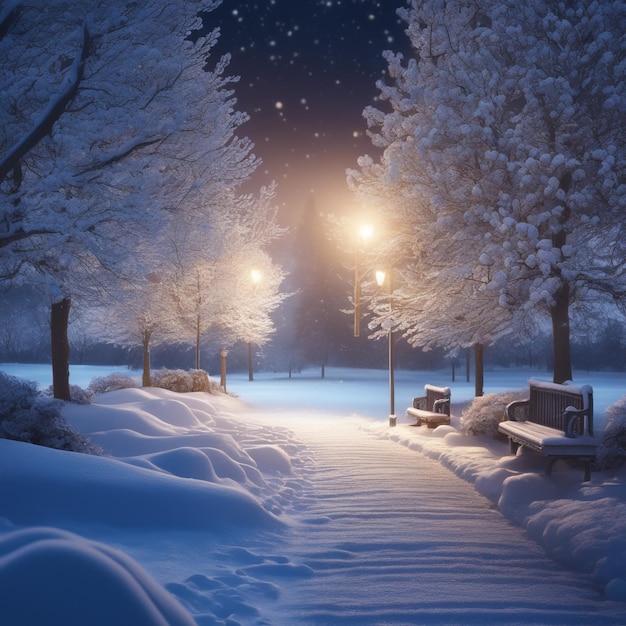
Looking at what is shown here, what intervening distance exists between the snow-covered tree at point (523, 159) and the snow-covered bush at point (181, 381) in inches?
449

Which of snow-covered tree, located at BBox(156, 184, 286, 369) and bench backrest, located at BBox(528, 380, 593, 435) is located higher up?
snow-covered tree, located at BBox(156, 184, 286, 369)

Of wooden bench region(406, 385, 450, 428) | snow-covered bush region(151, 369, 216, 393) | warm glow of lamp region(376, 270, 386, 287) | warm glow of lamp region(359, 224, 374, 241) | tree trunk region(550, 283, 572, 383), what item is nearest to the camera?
tree trunk region(550, 283, 572, 383)

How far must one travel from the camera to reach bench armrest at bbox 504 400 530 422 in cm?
904

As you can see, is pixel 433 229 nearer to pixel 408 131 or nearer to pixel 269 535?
pixel 408 131

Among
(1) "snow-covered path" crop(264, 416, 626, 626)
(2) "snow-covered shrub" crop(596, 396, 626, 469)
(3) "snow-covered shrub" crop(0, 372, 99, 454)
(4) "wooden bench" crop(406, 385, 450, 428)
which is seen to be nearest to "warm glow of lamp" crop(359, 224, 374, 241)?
(4) "wooden bench" crop(406, 385, 450, 428)

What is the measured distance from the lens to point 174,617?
8.66ft

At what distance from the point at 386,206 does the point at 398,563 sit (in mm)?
8911

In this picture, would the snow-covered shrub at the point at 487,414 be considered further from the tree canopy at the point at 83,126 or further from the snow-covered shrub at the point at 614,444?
the tree canopy at the point at 83,126

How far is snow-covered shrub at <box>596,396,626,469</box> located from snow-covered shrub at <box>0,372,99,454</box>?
21.0 ft

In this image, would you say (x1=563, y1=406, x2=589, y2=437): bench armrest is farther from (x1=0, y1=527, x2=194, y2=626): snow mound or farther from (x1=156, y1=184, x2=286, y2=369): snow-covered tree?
(x1=156, y1=184, x2=286, y2=369): snow-covered tree

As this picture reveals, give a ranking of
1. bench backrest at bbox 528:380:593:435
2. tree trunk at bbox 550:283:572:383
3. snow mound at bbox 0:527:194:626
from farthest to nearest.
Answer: tree trunk at bbox 550:283:572:383, bench backrest at bbox 528:380:593:435, snow mound at bbox 0:527:194:626

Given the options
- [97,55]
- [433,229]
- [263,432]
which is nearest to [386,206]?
[433,229]

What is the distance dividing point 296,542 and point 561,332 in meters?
7.63

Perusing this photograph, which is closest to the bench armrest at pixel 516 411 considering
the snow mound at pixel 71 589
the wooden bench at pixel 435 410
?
the wooden bench at pixel 435 410
